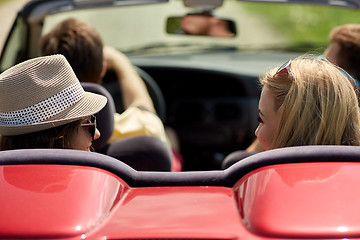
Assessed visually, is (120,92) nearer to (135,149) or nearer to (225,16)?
(135,149)

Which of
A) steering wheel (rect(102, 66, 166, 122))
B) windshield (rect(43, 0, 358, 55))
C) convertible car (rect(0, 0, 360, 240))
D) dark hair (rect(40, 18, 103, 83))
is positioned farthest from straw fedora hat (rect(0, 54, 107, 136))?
windshield (rect(43, 0, 358, 55))

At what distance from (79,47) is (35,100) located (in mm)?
1052

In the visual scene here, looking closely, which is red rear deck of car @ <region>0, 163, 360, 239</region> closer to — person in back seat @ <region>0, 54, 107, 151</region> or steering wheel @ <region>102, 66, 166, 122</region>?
person in back seat @ <region>0, 54, 107, 151</region>

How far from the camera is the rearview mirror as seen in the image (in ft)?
12.8

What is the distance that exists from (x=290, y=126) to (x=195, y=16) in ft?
6.71

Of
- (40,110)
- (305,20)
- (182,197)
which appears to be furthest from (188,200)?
(305,20)

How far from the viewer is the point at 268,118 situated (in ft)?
7.04

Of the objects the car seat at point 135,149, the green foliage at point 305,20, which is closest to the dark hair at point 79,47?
the car seat at point 135,149

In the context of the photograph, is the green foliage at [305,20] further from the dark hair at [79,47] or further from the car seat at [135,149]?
the car seat at [135,149]

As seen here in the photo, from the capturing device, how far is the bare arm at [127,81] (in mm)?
3625

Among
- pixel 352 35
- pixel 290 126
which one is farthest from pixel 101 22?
pixel 290 126

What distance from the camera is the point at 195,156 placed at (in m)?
4.67

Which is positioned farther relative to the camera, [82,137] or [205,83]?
[205,83]

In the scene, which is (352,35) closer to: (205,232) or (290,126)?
(290,126)
